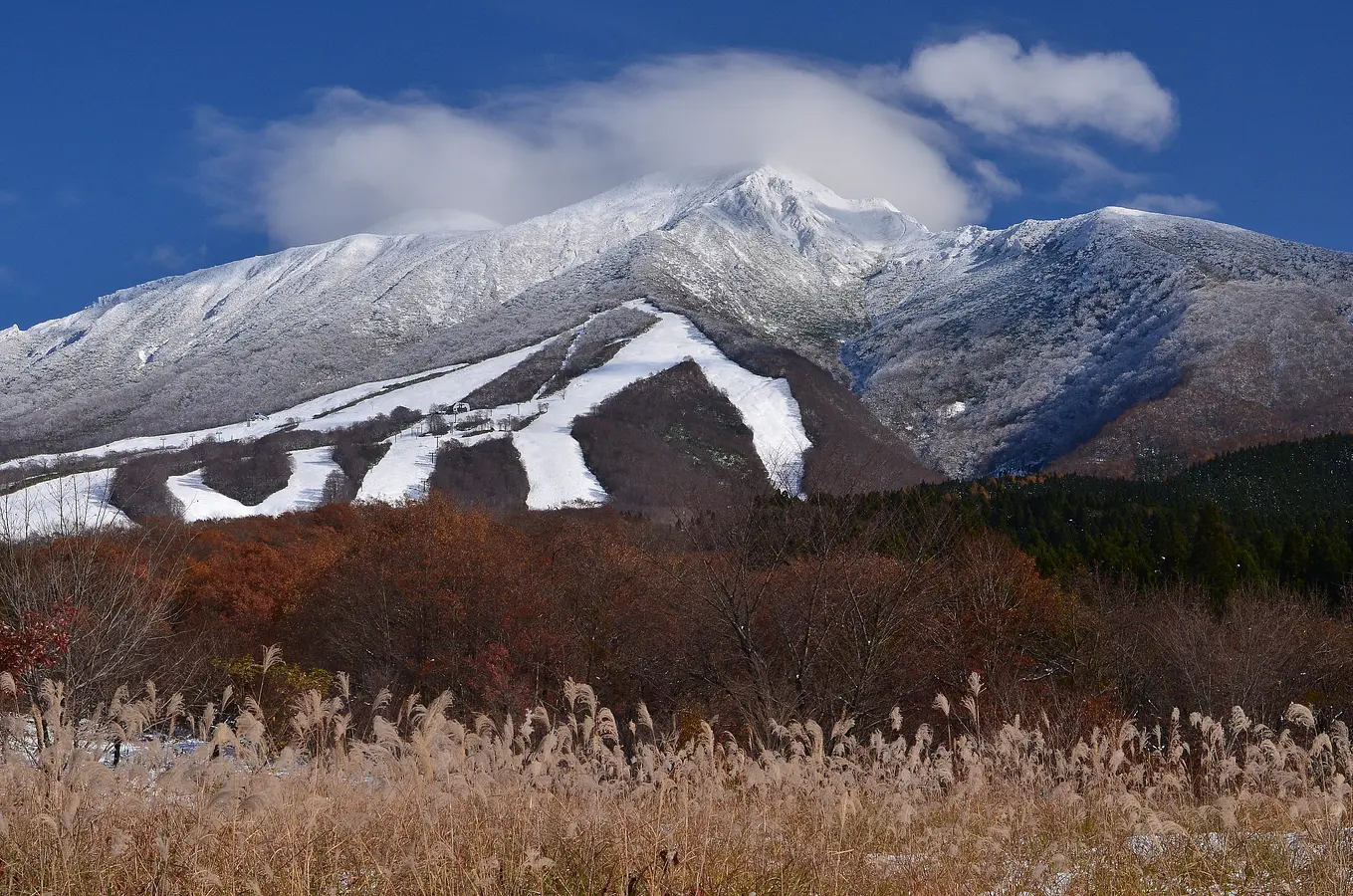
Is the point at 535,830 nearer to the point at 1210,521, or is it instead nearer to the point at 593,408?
the point at 1210,521

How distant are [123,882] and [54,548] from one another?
15.1m

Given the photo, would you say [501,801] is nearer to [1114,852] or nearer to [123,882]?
[123,882]

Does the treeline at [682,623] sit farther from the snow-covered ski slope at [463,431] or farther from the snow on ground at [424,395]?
the snow on ground at [424,395]

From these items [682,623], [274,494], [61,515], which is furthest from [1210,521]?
[274,494]

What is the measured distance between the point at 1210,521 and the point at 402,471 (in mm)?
86525

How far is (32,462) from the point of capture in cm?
13425

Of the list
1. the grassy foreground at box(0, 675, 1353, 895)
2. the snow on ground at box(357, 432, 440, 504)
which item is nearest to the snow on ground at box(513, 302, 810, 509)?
the snow on ground at box(357, 432, 440, 504)

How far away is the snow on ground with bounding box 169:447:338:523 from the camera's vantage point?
10400 centimetres

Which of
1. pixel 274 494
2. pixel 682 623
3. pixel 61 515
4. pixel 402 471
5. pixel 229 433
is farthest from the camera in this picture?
pixel 229 433

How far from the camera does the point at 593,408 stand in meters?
152

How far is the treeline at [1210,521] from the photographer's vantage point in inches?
2219

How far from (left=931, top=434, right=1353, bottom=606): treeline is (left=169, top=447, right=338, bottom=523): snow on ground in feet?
224

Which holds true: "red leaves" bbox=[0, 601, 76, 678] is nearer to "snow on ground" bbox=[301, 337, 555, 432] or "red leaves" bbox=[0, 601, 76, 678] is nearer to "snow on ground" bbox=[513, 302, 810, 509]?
"snow on ground" bbox=[513, 302, 810, 509]

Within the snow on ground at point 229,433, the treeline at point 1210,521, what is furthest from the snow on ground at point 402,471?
the treeline at point 1210,521
